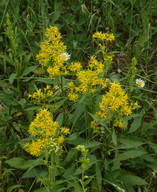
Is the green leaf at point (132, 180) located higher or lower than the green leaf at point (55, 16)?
lower

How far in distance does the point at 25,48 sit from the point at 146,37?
1636 millimetres

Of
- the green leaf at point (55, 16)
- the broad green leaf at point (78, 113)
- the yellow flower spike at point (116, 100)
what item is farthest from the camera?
the green leaf at point (55, 16)

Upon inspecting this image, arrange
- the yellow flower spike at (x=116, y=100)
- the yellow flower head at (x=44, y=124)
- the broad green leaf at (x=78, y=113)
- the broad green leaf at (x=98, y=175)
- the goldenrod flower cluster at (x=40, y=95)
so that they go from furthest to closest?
1. the broad green leaf at (x=78, y=113)
2. the broad green leaf at (x=98, y=175)
3. the goldenrod flower cluster at (x=40, y=95)
4. the yellow flower spike at (x=116, y=100)
5. the yellow flower head at (x=44, y=124)

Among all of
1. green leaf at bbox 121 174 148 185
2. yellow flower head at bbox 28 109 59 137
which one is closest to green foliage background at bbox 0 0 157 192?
green leaf at bbox 121 174 148 185

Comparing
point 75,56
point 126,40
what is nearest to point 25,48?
point 75,56

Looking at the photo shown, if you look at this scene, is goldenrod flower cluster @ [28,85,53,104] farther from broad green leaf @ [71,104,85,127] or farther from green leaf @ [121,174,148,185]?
green leaf @ [121,174,148,185]

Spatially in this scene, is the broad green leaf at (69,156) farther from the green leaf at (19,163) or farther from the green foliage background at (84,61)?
the green leaf at (19,163)

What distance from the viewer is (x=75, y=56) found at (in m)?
3.86

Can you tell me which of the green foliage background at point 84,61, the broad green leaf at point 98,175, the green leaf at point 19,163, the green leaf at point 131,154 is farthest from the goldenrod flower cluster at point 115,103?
the green leaf at point 19,163

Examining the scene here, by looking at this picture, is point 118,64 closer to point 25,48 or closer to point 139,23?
point 139,23

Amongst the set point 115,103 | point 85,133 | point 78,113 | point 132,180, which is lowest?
point 132,180

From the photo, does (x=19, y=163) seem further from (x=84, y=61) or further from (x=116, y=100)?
(x=84, y=61)

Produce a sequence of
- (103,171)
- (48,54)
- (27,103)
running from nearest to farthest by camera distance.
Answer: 1. (48,54)
2. (103,171)
3. (27,103)

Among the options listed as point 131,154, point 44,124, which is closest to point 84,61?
point 131,154
